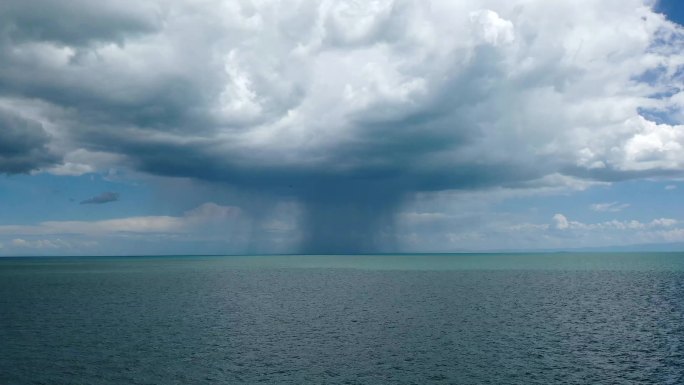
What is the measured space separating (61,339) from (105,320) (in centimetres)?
1454

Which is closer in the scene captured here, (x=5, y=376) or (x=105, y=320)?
(x=5, y=376)

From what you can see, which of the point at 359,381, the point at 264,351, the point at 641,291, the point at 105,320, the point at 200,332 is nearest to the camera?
the point at 359,381

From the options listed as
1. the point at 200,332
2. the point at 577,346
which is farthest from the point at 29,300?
the point at 577,346

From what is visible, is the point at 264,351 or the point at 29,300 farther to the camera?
the point at 29,300

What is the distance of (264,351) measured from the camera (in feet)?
166

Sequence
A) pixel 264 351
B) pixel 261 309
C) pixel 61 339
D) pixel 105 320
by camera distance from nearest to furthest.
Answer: pixel 264 351 → pixel 61 339 → pixel 105 320 → pixel 261 309

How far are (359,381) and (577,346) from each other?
2656 centimetres

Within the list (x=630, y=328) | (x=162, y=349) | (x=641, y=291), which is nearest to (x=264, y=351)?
(x=162, y=349)

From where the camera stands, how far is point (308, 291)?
118 m

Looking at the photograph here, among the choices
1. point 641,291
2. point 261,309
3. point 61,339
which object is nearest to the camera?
point 61,339

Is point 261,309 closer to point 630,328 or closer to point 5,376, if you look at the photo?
point 5,376

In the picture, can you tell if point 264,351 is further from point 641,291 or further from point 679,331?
point 641,291

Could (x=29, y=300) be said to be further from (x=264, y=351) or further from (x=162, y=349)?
(x=264, y=351)

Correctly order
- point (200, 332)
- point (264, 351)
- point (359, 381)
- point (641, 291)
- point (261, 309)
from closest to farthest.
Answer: point (359, 381), point (264, 351), point (200, 332), point (261, 309), point (641, 291)
